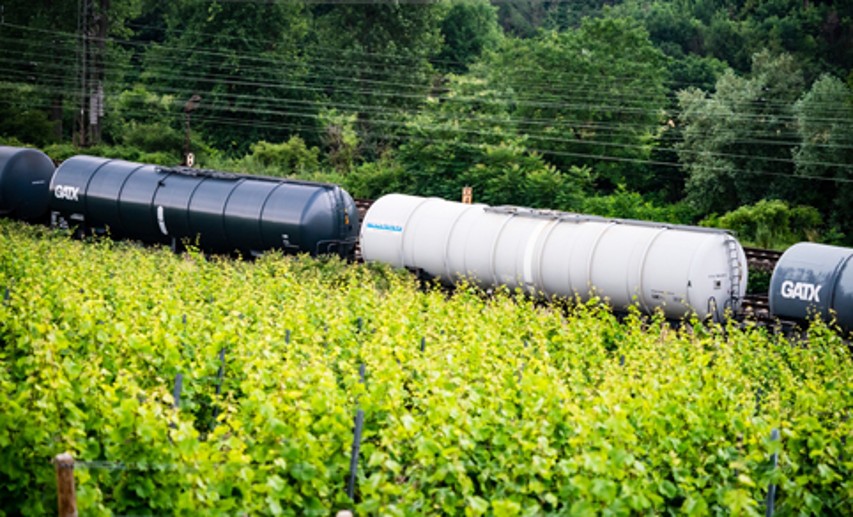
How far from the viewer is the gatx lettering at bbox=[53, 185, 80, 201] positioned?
3142 cm

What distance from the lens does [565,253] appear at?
78.0 ft

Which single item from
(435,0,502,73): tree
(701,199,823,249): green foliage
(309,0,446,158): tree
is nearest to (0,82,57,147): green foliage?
(309,0,446,158): tree

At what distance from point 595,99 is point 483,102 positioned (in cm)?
526

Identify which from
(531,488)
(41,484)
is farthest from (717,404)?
(41,484)

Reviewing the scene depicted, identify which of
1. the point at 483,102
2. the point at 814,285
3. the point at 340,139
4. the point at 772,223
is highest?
the point at 483,102

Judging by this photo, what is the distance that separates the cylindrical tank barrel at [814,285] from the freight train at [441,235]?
0.07 feet

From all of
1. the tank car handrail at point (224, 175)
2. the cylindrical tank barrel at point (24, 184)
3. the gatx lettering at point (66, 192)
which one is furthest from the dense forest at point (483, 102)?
the tank car handrail at point (224, 175)

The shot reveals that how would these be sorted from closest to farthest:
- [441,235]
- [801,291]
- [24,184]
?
[801,291] < [441,235] < [24,184]

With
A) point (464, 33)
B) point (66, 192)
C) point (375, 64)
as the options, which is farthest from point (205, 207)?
point (464, 33)

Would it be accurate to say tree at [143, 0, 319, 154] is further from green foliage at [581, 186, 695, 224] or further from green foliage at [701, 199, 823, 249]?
green foliage at [701, 199, 823, 249]

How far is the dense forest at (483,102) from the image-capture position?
4256cm

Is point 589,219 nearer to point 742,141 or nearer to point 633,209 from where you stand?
point 633,209

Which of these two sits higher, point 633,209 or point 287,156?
point 287,156

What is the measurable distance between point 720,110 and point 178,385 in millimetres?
36627
